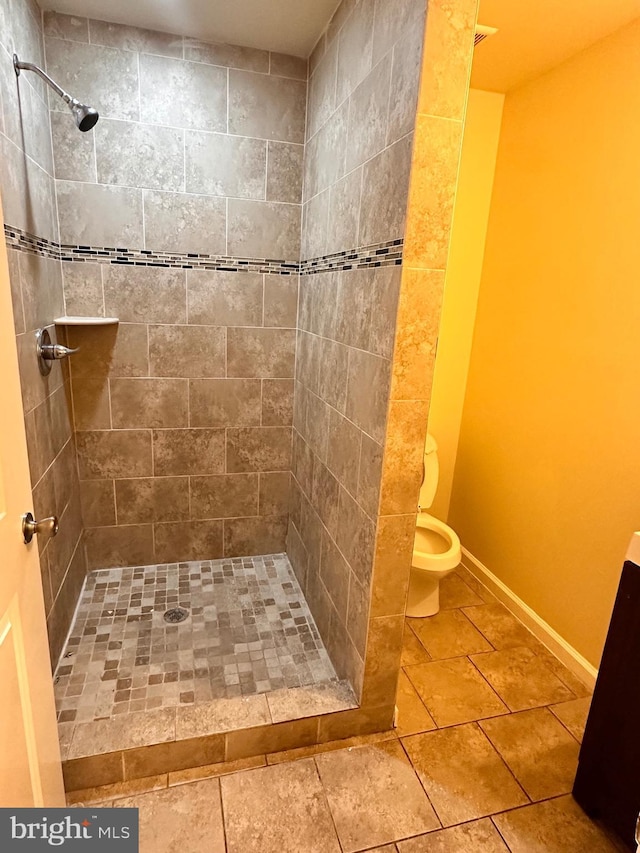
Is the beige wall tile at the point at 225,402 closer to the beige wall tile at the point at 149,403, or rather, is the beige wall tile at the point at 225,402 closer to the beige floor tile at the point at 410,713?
the beige wall tile at the point at 149,403

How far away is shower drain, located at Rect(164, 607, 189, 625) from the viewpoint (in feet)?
7.07

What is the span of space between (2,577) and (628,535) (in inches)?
77.9

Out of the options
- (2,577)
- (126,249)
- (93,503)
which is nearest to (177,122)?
(126,249)

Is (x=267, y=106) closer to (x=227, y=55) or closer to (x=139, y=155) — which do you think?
(x=227, y=55)

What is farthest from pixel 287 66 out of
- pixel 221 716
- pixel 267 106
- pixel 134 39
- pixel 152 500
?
pixel 221 716

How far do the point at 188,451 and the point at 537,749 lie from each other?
6.26 ft

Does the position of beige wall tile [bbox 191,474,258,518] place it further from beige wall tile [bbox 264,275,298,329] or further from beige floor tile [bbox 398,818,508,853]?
beige floor tile [bbox 398,818,508,853]

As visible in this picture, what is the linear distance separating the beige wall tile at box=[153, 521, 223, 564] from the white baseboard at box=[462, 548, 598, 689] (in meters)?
1.45

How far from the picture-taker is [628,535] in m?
1.82

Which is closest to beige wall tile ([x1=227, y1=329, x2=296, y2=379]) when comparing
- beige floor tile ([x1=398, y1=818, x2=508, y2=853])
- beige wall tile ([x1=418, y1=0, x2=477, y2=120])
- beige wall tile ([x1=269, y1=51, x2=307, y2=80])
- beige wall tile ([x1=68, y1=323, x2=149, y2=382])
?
beige wall tile ([x1=68, y1=323, x2=149, y2=382])

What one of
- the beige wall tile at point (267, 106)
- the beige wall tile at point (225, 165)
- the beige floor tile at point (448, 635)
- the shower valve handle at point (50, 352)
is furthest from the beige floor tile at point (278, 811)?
the beige wall tile at point (267, 106)

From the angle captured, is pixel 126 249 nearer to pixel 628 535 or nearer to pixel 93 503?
pixel 93 503

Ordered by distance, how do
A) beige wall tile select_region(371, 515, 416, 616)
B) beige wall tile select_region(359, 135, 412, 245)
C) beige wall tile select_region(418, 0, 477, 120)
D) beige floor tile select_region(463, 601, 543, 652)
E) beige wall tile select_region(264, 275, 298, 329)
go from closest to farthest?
beige wall tile select_region(418, 0, 477, 120) → beige wall tile select_region(359, 135, 412, 245) → beige wall tile select_region(371, 515, 416, 616) → beige floor tile select_region(463, 601, 543, 652) → beige wall tile select_region(264, 275, 298, 329)

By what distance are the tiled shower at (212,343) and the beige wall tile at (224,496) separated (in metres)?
0.01
